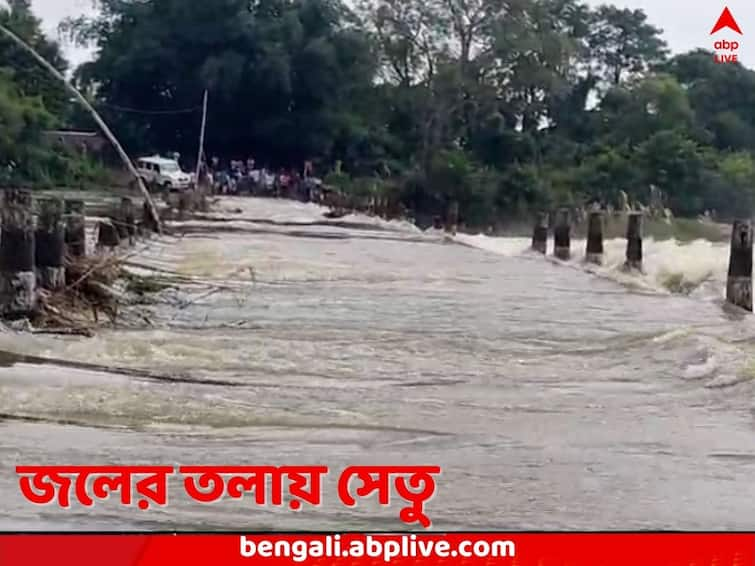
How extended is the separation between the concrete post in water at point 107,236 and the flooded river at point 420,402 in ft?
4.24

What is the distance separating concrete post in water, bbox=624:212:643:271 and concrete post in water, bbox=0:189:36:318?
716cm

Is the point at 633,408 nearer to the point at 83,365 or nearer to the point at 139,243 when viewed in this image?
the point at 83,365

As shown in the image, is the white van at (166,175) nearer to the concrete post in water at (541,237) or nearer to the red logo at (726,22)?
the concrete post in water at (541,237)

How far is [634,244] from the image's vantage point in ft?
43.4

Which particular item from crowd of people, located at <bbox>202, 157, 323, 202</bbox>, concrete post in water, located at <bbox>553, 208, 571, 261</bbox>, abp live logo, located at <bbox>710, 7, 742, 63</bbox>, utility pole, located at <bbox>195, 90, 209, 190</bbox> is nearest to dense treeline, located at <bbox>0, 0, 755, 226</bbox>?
utility pole, located at <bbox>195, 90, 209, 190</bbox>

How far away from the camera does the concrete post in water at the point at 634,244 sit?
1298cm

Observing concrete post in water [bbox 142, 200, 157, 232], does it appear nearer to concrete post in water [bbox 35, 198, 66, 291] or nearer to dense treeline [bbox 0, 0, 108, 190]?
dense treeline [bbox 0, 0, 108, 190]
